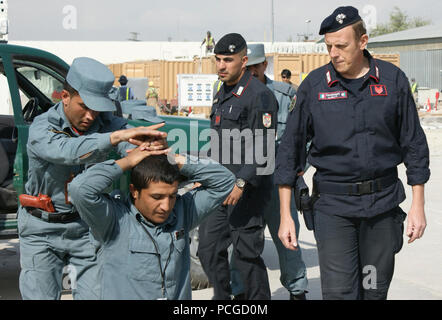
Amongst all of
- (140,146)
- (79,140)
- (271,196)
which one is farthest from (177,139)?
(140,146)

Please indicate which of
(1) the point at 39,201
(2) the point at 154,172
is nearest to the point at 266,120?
(1) the point at 39,201

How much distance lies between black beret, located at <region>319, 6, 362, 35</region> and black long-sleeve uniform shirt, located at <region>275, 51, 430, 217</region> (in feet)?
0.77

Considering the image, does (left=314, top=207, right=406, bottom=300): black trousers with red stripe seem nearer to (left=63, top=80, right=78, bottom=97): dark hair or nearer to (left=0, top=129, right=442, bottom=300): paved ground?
(left=63, top=80, right=78, bottom=97): dark hair

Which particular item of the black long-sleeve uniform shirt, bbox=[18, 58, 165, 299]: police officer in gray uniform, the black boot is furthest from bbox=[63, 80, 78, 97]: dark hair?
the black boot

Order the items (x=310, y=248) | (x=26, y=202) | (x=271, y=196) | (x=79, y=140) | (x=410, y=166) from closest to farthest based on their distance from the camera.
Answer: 1. (x=79, y=140)
2. (x=410, y=166)
3. (x=26, y=202)
4. (x=271, y=196)
5. (x=310, y=248)

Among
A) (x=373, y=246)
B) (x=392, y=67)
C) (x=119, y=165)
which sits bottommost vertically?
(x=373, y=246)

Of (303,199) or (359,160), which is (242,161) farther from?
→ (359,160)

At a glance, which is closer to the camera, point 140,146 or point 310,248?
point 140,146

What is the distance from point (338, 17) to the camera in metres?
3.63

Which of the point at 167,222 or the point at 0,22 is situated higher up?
the point at 0,22

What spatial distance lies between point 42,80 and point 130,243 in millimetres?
3396

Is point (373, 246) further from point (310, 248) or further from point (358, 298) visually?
point (310, 248)

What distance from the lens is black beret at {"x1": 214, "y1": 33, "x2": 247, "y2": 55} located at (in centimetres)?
503
